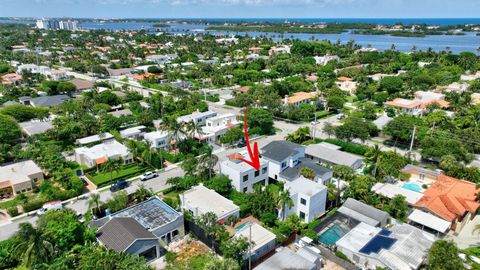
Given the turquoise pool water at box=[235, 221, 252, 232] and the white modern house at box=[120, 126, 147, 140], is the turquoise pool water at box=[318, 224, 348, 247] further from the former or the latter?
the white modern house at box=[120, 126, 147, 140]

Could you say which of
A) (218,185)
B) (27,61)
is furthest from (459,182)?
(27,61)

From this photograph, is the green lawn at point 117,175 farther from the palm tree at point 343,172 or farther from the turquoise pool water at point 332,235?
the turquoise pool water at point 332,235

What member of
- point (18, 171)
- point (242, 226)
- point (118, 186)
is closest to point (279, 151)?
point (242, 226)

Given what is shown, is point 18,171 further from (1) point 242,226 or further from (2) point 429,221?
(2) point 429,221

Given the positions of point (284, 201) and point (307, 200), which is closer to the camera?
point (284, 201)

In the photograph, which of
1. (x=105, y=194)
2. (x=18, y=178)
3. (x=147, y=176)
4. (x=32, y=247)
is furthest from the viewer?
(x=147, y=176)

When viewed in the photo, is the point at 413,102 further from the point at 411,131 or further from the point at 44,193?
the point at 44,193
